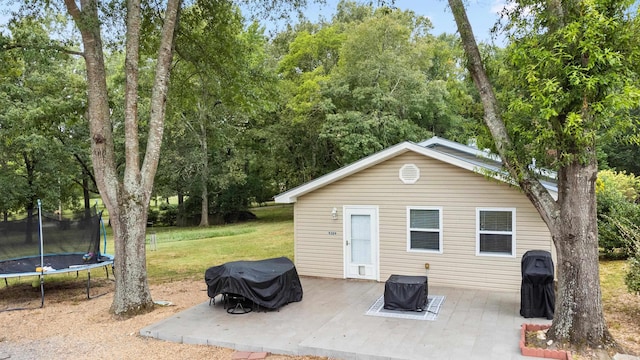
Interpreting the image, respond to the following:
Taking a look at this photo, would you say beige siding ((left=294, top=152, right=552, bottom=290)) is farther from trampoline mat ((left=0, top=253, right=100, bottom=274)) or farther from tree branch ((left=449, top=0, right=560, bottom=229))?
trampoline mat ((left=0, top=253, right=100, bottom=274))

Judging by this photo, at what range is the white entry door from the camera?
943 cm

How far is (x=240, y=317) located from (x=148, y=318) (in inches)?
64.0

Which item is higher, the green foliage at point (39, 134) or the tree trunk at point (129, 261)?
the green foliage at point (39, 134)

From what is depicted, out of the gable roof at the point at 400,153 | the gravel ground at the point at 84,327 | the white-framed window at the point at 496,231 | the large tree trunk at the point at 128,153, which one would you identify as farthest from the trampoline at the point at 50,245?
the white-framed window at the point at 496,231

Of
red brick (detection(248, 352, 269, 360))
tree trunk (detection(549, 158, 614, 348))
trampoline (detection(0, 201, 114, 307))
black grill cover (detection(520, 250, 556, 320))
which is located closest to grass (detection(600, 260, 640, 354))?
tree trunk (detection(549, 158, 614, 348))

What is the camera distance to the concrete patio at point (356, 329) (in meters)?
5.42

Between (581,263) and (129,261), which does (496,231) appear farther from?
(129,261)

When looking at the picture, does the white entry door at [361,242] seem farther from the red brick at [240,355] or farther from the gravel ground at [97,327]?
the red brick at [240,355]

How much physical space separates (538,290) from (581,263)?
4.57 feet

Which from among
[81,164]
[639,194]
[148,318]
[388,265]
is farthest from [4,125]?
[639,194]

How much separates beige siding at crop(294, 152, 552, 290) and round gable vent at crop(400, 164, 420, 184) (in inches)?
3.5

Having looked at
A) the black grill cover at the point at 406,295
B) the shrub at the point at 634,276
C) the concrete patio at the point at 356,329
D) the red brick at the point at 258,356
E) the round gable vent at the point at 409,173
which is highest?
the round gable vent at the point at 409,173

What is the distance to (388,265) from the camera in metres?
9.31

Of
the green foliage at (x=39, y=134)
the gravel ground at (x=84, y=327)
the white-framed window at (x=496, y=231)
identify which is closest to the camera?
the gravel ground at (x=84, y=327)
